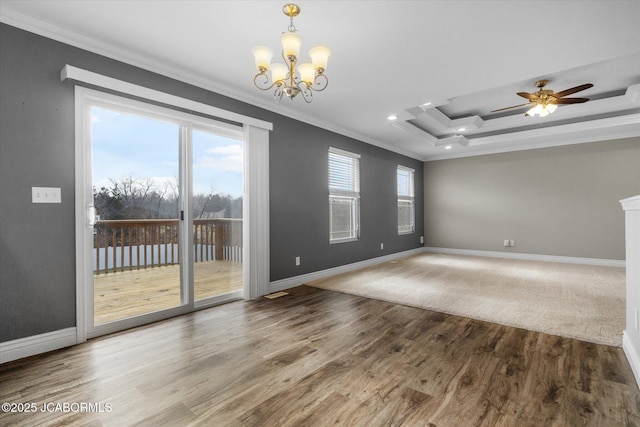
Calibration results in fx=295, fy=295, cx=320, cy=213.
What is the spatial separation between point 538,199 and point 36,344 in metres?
8.09

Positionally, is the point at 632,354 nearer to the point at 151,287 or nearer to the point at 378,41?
the point at 378,41

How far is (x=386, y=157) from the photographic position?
6.49m

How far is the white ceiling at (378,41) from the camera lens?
2154mm

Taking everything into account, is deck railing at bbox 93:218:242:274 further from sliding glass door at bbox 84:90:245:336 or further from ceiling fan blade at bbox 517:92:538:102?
ceiling fan blade at bbox 517:92:538:102

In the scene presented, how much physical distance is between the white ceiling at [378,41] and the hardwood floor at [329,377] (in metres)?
2.55

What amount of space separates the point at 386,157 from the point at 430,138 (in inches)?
38.2

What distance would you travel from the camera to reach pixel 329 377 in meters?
1.93

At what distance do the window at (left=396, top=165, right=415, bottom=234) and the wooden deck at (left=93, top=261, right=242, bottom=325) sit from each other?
4584 mm

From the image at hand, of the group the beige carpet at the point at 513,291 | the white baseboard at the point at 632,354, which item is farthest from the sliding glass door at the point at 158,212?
the white baseboard at the point at 632,354

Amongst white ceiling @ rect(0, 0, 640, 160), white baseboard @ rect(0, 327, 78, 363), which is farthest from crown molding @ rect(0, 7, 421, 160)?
white baseboard @ rect(0, 327, 78, 363)

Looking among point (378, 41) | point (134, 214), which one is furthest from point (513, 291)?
point (134, 214)

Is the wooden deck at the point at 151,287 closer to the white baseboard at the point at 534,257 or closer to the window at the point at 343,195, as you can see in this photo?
the window at the point at 343,195

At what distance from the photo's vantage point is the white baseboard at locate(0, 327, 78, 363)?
2.14 metres

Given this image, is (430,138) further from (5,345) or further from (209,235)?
(5,345)
